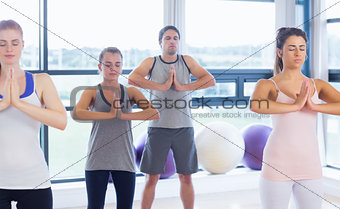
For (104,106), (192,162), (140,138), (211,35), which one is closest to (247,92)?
(211,35)

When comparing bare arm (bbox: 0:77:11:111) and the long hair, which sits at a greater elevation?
the long hair

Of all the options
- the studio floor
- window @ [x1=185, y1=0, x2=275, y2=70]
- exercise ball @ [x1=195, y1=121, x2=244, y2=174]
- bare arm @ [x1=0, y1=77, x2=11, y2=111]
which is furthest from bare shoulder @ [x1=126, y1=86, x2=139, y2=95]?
window @ [x1=185, y1=0, x2=275, y2=70]

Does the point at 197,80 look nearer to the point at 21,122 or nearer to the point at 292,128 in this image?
the point at 292,128

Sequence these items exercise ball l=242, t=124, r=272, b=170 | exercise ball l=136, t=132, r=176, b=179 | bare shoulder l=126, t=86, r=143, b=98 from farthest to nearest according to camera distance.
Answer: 1. exercise ball l=242, t=124, r=272, b=170
2. exercise ball l=136, t=132, r=176, b=179
3. bare shoulder l=126, t=86, r=143, b=98

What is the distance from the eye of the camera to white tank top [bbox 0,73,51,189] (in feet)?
4.25

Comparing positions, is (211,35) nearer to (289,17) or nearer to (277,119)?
(289,17)

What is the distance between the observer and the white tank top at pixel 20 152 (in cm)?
130

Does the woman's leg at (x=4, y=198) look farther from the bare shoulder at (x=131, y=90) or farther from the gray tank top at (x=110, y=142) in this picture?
the bare shoulder at (x=131, y=90)

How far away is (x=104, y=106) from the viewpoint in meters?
1.90

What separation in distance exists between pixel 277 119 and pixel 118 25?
183cm

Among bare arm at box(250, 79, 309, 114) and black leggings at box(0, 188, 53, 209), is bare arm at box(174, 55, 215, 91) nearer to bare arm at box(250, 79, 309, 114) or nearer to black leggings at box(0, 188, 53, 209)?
bare arm at box(250, 79, 309, 114)

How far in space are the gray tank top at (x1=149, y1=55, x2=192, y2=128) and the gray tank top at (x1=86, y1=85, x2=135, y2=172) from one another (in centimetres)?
36

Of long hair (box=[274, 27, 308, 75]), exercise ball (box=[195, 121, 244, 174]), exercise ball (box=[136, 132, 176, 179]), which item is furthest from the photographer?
exercise ball (box=[195, 121, 244, 174])

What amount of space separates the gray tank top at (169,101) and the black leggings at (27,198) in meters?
1.04
